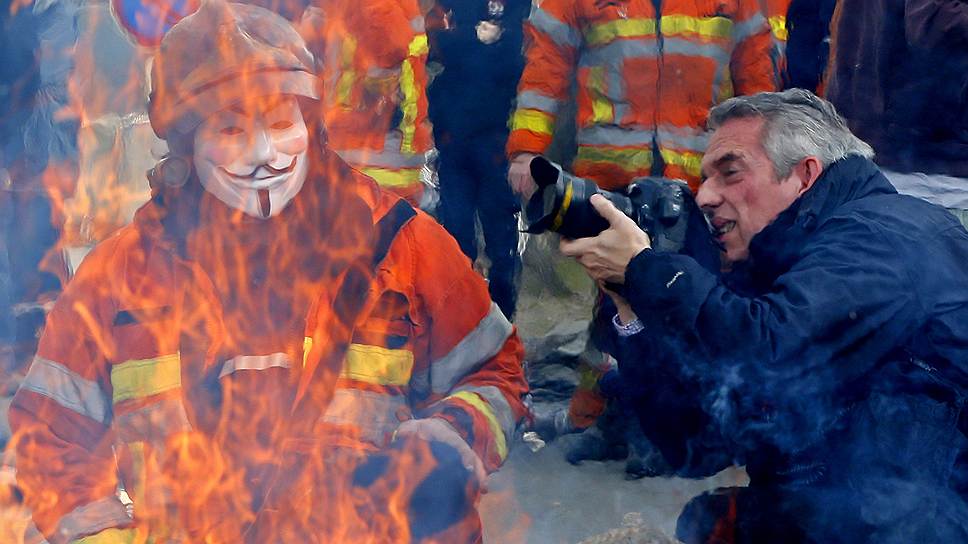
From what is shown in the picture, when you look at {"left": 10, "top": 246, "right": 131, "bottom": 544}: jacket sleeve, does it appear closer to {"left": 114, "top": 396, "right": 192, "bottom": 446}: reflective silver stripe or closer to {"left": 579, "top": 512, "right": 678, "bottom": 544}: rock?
{"left": 114, "top": 396, "right": 192, "bottom": 446}: reflective silver stripe

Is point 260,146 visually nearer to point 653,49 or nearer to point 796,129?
Answer: point 796,129

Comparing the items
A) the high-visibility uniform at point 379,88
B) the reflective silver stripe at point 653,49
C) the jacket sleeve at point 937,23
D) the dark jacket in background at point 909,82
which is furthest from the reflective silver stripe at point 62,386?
the jacket sleeve at point 937,23

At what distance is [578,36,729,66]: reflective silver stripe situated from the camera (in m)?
3.86

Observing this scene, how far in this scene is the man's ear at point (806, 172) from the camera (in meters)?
2.70

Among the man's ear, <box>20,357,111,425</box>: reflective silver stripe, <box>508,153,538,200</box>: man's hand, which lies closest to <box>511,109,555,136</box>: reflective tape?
<box>508,153,538,200</box>: man's hand

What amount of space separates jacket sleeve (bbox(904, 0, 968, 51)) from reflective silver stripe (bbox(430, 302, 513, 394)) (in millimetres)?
2140

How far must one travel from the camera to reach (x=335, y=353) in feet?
8.70

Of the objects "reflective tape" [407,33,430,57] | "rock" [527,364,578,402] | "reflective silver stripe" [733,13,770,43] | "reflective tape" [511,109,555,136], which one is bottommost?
"rock" [527,364,578,402]

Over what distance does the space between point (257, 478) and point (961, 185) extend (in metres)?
2.78

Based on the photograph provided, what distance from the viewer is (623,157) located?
13.0ft

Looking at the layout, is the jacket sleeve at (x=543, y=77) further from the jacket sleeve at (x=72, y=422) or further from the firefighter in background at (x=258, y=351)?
the jacket sleeve at (x=72, y=422)

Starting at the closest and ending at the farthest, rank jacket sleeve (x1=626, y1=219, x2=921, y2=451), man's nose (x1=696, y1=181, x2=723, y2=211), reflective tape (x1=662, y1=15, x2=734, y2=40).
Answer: jacket sleeve (x1=626, y1=219, x2=921, y2=451) < man's nose (x1=696, y1=181, x2=723, y2=211) < reflective tape (x1=662, y1=15, x2=734, y2=40)

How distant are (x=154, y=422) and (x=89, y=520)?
27 cm

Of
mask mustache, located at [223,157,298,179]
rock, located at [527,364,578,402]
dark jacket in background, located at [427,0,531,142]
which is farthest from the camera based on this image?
dark jacket in background, located at [427,0,531,142]
